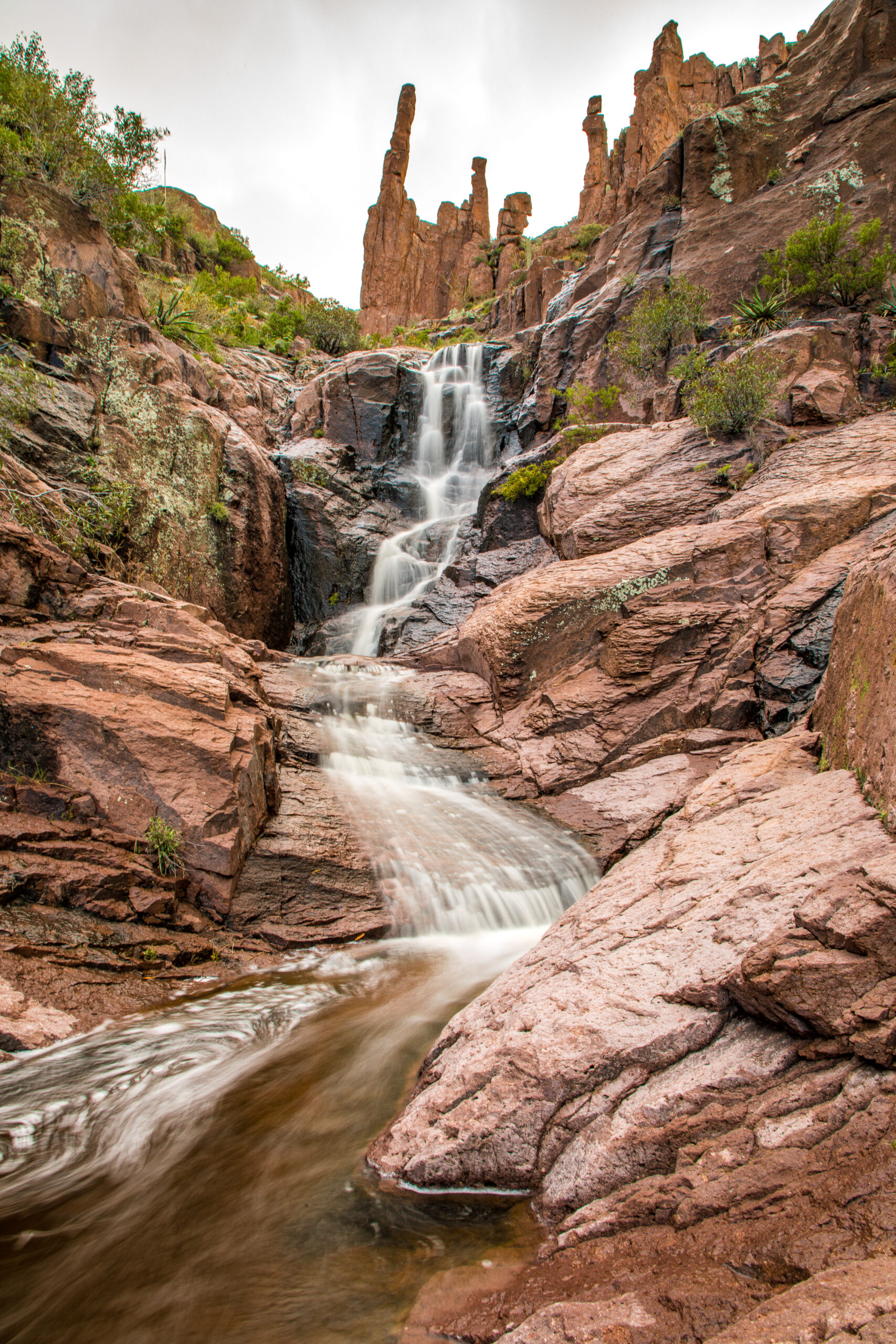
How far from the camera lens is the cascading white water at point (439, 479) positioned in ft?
60.8

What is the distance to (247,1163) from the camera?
130 inches

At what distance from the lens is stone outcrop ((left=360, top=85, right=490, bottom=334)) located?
49.2m

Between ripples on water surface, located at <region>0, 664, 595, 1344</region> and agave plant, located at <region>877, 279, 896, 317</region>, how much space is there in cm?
1597

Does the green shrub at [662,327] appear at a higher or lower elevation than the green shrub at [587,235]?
lower

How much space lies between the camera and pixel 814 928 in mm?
2459

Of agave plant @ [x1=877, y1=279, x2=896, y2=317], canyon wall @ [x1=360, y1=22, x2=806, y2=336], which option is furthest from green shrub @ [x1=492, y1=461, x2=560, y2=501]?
canyon wall @ [x1=360, y1=22, x2=806, y2=336]

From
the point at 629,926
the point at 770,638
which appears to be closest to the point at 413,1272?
the point at 629,926

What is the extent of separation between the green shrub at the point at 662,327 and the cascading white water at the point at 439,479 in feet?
20.5

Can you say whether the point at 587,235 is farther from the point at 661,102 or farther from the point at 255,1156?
the point at 255,1156

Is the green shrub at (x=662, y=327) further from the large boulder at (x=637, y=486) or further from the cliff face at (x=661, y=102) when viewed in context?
the cliff face at (x=661, y=102)

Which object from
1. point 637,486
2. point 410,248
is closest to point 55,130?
point 637,486

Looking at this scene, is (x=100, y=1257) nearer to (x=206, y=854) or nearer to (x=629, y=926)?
(x=629, y=926)

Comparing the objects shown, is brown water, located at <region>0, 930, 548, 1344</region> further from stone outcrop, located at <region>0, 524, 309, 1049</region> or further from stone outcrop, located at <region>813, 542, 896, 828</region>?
stone outcrop, located at <region>813, 542, 896, 828</region>

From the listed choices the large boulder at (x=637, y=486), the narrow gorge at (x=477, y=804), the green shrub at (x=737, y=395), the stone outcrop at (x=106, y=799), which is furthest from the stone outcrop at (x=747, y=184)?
the stone outcrop at (x=106, y=799)
